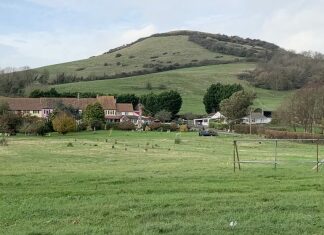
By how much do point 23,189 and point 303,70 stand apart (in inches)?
6803

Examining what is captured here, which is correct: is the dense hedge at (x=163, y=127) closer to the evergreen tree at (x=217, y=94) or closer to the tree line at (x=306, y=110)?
the tree line at (x=306, y=110)

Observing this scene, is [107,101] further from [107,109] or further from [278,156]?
[278,156]

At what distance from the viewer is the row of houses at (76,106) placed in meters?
126

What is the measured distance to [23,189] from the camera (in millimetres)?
15148

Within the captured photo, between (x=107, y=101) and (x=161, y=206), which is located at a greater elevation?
(x=107, y=101)

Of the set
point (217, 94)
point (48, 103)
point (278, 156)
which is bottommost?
point (278, 156)

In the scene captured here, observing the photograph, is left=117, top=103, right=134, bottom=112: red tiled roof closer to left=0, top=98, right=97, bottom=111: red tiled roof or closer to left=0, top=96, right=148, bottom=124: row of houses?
left=0, top=96, right=148, bottom=124: row of houses

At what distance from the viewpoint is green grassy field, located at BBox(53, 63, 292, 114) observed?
158 m

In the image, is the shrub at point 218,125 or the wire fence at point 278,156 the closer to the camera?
the wire fence at point 278,156

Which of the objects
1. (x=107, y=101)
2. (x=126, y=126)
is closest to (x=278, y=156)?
(x=126, y=126)

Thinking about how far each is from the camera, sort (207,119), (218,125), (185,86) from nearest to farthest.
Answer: (218,125), (207,119), (185,86)

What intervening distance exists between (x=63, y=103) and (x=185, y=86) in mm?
66739

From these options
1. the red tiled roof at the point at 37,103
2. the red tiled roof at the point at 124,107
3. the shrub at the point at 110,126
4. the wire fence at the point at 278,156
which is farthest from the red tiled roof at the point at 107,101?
the wire fence at the point at 278,156

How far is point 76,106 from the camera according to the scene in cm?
12925
